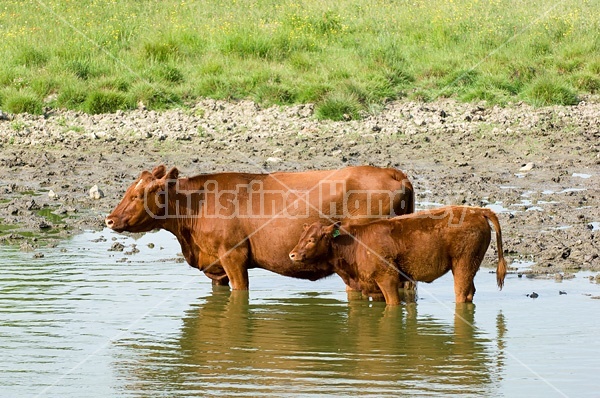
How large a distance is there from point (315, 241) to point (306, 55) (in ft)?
36.6

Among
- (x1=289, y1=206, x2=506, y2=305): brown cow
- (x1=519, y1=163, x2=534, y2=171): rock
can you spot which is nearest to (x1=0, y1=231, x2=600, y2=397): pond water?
(x1=289, y1=206, x2=506, y2=305): brown cow

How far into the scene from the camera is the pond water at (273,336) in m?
7.27

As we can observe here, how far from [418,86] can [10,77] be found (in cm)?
712

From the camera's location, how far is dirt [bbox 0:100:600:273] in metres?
13.8

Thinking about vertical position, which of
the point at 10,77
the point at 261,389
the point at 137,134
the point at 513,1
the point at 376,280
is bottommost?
the point at 261,389

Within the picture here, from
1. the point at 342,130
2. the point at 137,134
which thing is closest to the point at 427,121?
the point at 342,130

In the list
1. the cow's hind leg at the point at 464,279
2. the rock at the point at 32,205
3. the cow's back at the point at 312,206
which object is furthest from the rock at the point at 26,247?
the cow's hind leg at the point at 464,279

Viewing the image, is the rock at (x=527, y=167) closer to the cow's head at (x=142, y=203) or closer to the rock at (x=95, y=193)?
the rock at (x=95, y=193)

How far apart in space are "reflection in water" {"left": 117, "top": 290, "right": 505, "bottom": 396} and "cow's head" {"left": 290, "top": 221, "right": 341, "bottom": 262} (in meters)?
0.46

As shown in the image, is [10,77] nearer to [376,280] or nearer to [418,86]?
[418,86]

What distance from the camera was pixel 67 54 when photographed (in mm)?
20562

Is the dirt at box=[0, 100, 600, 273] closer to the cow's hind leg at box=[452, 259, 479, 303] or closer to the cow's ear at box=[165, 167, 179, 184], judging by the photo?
the cow's ear at box=[165, 167, 179, 184]

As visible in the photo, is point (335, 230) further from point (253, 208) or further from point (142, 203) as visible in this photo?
point (142, 203)

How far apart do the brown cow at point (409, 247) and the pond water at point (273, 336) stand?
0.27 meters
